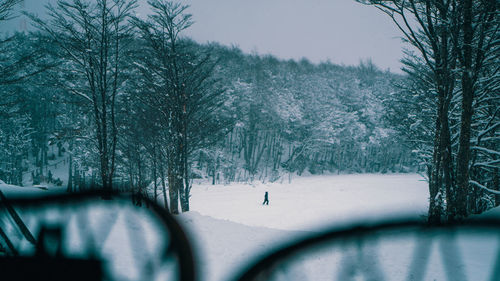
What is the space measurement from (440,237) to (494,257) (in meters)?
0.35

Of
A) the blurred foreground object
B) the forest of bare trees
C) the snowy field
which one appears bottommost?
the snowy field

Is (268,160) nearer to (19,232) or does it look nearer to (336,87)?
(336,87)

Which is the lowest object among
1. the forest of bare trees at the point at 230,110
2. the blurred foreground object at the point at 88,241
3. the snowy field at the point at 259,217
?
the snowy field at the point at 259,217

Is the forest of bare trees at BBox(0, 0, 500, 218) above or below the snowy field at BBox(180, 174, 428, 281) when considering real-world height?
above

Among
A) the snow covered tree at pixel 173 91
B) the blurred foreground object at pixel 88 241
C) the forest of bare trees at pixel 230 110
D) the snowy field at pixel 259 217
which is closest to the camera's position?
the blurred foreground object at pixel 88 241

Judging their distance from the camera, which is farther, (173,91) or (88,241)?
(173,91)

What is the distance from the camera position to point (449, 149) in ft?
19.4

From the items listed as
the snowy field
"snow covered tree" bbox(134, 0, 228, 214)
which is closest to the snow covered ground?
the snowy field

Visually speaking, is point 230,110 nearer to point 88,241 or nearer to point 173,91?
point 173,91

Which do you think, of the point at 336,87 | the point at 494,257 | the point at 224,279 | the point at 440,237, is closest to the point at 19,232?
the point at 224,279

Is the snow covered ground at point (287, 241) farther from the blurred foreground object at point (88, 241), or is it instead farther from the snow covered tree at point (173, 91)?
the snow covered tree at point (173, 91)

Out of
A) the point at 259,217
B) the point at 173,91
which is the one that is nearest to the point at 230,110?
the point at 259,217

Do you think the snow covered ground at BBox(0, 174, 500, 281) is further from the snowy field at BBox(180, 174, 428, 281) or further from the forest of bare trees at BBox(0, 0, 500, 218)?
the forest of bare trees at BBox(0, 0, 500, 218)

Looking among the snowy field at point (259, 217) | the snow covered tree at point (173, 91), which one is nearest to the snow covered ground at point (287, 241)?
the snowy field at point (259, 217)
